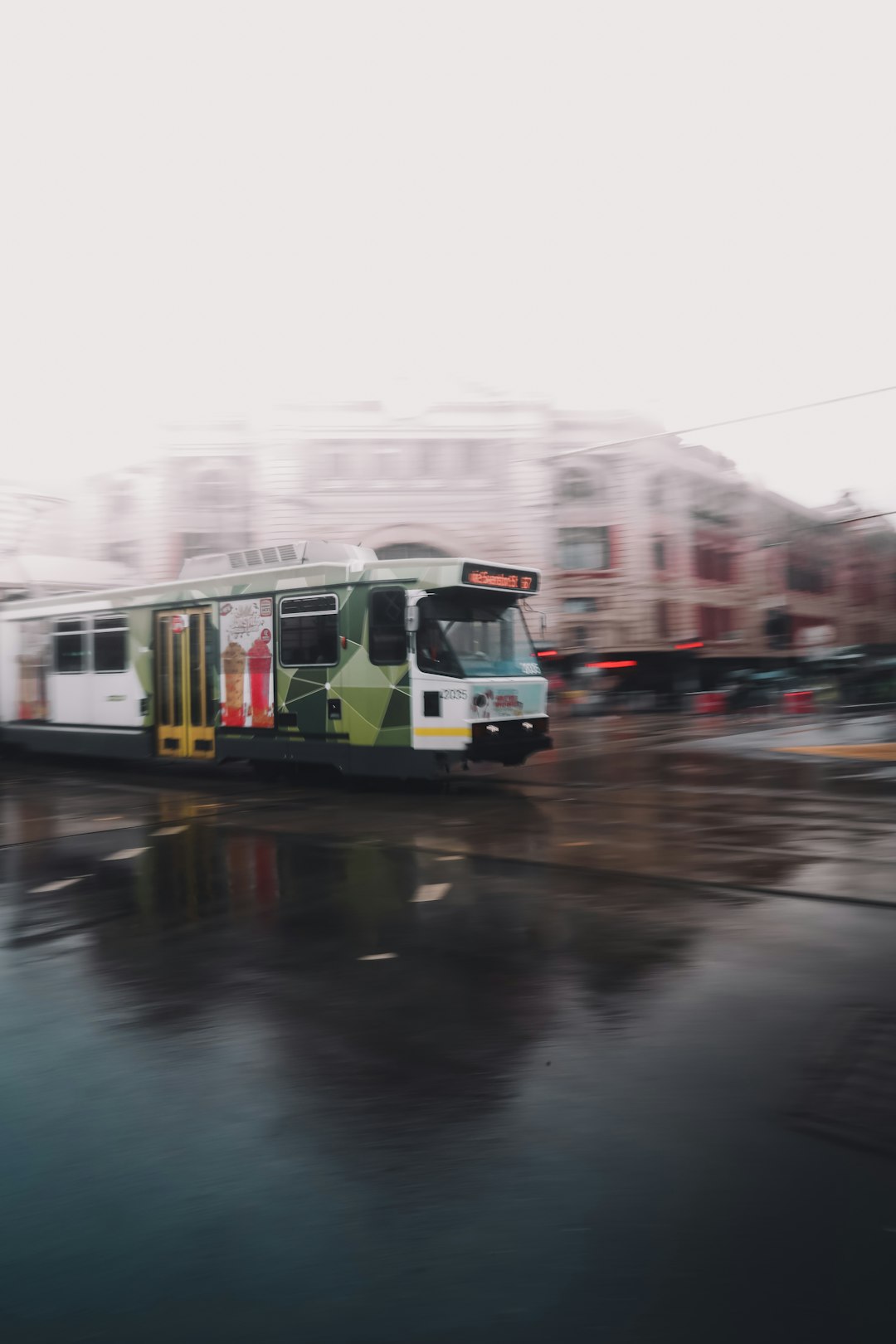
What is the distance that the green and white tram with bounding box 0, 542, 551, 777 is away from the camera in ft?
42.6

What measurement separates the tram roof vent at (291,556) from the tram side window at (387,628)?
2.75 ft

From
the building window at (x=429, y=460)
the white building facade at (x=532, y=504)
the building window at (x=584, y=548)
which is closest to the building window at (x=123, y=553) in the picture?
the white building facade at (x=532, y=504)

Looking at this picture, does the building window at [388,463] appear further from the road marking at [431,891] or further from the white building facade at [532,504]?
the road marking at [431,891]

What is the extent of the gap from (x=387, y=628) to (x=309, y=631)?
1449 mm

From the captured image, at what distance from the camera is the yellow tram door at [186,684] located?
51.6ft

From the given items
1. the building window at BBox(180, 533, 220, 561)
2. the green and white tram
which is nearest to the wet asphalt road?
the green and white tram

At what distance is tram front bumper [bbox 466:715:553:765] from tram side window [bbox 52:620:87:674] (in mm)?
8350

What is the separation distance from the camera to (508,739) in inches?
513

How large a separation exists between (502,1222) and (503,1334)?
462 mm

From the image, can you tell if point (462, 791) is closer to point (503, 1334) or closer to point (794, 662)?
point (503, 1334)

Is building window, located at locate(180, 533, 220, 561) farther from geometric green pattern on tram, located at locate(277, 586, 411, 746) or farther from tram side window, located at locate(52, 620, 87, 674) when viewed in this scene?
geometric green pattern on tram, located at locate(277, 586, 411, 746)

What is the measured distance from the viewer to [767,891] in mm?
6965

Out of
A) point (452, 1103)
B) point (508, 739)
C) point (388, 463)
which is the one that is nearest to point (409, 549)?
point (388, 463)

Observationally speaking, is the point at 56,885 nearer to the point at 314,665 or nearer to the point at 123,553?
the point at 314,665
